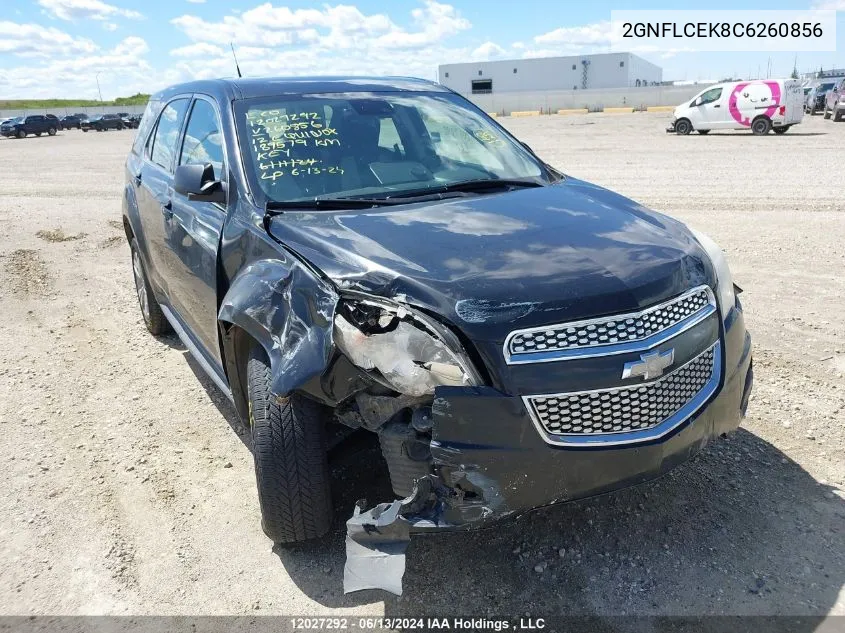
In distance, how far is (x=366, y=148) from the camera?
3.56 m

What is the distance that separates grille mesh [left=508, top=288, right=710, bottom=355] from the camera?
2.24 m

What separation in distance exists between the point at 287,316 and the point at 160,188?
2313mm

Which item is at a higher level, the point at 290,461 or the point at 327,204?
the point at 327,204

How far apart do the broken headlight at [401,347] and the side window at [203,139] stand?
55.0 inches

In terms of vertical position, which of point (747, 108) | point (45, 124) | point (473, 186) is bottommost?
point (747, 108)

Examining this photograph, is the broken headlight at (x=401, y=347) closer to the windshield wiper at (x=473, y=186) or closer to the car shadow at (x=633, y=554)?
the car shadow at (x=633, y=554)

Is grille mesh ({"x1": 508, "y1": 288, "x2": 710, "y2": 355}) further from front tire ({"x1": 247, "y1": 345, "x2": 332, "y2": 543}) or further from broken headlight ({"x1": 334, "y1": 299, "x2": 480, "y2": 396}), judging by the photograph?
front tire ({"x1": 247, "y1": 345, "x2": 332, "y2": 543})

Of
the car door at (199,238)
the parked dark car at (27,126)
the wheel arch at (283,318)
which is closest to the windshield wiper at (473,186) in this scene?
the wheel arch at (283,318)

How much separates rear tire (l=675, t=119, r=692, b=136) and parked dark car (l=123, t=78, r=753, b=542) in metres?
21.9

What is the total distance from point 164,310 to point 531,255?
3.27m

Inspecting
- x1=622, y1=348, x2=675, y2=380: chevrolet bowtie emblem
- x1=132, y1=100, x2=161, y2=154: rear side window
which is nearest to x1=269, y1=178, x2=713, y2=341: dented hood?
x1=622, y1=348, x2=675, y2=380: chevrolet bowtie emblem

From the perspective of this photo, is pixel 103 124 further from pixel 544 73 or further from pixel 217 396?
pixel 217 396

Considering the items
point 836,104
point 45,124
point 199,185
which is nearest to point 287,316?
point 199,185

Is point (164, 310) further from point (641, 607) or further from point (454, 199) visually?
point (641, 607)
